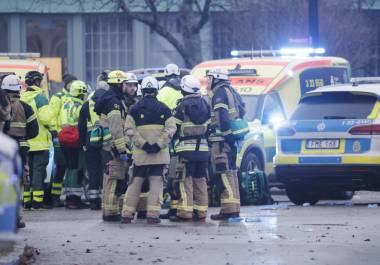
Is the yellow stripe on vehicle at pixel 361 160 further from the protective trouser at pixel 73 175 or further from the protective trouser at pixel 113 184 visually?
the protective trouser at pixel 73 175

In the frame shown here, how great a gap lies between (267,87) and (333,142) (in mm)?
3732

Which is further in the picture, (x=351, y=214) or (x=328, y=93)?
(x=328, y=93)

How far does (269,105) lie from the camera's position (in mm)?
20719

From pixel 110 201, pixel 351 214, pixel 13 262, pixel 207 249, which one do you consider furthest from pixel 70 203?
pixel 13 262

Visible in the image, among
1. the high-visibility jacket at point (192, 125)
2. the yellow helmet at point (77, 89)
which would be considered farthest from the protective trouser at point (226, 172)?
the yellow helmet at point (77, 89)

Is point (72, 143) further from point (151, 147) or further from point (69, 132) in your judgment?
point (151, 147)

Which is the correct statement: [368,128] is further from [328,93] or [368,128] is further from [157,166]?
[157,166]

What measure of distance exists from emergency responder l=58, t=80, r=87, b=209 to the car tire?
2906 millimetres

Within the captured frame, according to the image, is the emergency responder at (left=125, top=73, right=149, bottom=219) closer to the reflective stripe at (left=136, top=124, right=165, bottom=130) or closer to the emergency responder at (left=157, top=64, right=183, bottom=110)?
the reflective stripe at (left=136, top=124, right=165, bottom=130)

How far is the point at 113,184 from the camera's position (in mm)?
15461

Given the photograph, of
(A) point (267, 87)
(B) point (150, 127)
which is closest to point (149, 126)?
(B) point (150, 127)

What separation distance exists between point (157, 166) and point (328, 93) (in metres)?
3.59

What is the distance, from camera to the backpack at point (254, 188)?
18.2 meters

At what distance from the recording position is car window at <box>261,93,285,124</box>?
20.6m
